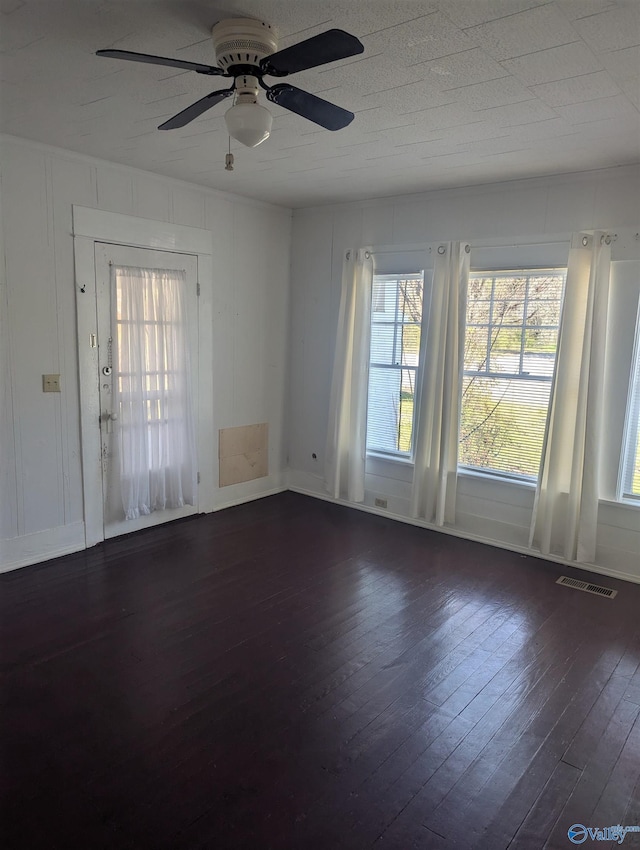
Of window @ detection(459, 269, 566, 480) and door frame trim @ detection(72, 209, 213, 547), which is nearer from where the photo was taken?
door frame trim @ detection(72, 209, 213, 547)

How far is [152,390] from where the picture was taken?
4359 millimetres

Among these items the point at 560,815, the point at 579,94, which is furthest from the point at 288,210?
the point at 560,815

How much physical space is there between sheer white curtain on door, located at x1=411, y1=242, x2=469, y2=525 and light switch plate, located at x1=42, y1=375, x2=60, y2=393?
2.71 metres

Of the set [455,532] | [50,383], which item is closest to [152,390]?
[50,383]

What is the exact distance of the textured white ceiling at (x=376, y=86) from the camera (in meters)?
1.94

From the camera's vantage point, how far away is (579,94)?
252cm

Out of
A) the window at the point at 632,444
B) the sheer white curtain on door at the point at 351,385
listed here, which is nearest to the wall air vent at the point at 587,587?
the window at the point at 632,444

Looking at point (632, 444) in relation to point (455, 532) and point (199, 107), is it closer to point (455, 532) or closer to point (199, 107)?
point (455, 532)

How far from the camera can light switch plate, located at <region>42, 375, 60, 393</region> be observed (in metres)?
3.77

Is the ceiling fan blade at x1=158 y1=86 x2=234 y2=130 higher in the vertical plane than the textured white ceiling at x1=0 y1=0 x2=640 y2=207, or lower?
lower

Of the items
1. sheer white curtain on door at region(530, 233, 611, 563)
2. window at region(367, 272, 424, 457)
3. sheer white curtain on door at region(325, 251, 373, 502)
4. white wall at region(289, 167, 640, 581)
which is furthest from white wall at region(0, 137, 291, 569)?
sheer white curtain on door at region(530, 233, 611, 563)

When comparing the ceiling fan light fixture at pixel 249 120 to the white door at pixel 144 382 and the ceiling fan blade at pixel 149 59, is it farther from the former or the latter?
the white door at pixel 144 382

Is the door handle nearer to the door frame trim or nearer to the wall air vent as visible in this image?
the door frame trim

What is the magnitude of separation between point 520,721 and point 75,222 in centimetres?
387
